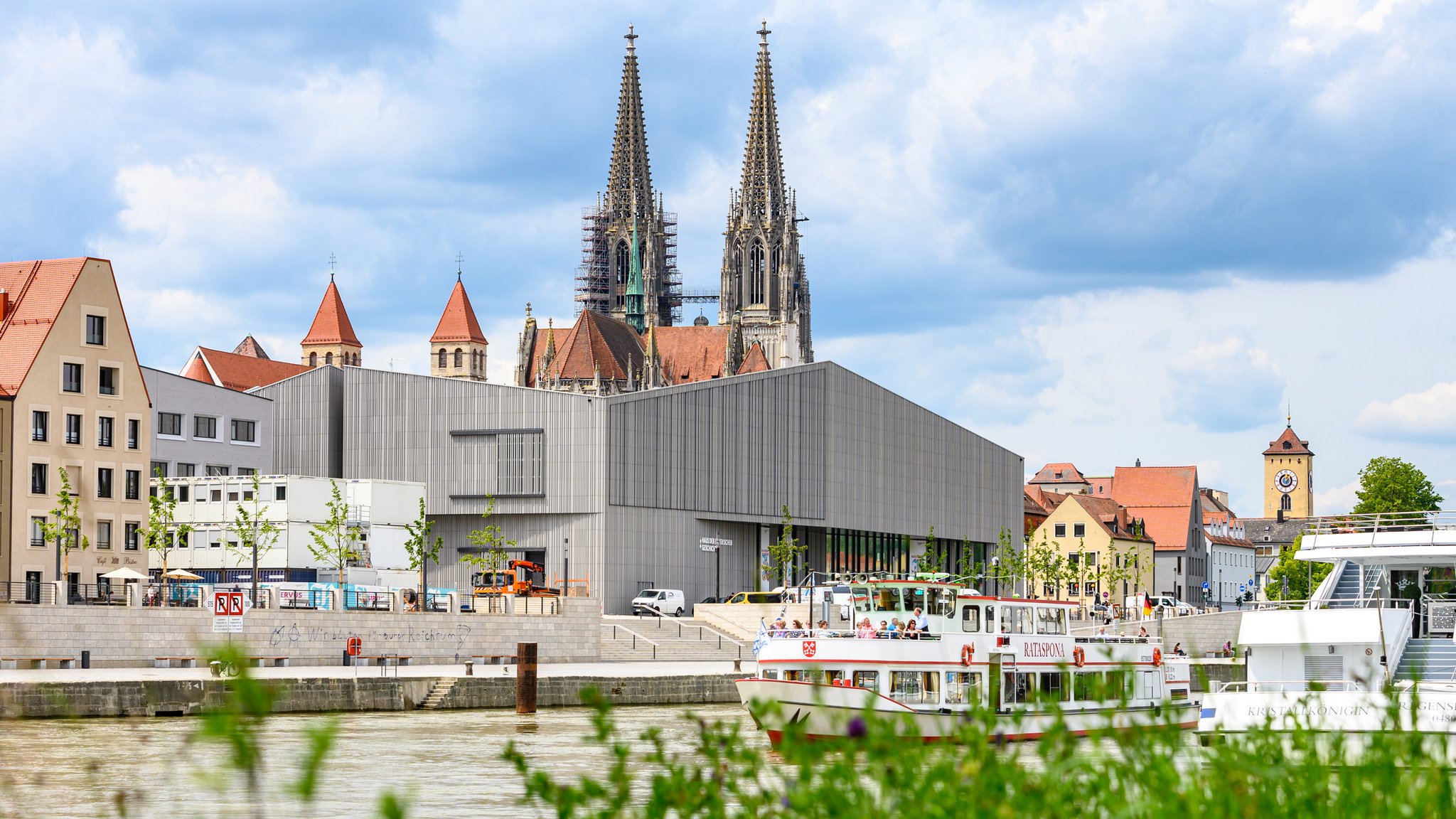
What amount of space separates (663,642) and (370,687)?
103 feet

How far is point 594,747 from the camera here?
38.7 m

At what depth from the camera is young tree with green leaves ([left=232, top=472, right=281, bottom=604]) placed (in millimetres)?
81312

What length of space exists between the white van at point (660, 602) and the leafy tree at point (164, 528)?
21878 millimetres

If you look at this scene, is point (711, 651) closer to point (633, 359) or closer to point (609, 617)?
point (609, 617)

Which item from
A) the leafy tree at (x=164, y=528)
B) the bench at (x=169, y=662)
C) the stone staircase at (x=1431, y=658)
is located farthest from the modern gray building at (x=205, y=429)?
the stone staircase at (x=1431, y=658)

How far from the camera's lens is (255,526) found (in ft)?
265

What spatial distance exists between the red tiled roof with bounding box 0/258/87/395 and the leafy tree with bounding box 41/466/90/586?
5017 mm

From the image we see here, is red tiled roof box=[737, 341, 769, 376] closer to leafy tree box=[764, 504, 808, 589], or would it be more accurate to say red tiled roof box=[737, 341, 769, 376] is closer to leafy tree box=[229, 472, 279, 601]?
leafy tree box=[764, 504, 808, 589]

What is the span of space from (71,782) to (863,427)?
86.5 m

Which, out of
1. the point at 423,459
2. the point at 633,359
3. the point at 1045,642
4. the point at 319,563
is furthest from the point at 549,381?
the point at 1045,642

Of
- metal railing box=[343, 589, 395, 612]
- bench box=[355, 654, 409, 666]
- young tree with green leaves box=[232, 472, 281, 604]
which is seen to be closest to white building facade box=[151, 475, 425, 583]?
young tree with green leaves box=[232, 472, 281, 604]

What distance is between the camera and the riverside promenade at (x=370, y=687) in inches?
1736

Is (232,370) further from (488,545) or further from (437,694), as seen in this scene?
(437,694)

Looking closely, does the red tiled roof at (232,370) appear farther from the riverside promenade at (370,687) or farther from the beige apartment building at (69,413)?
the riverside promenade at (370,687)
